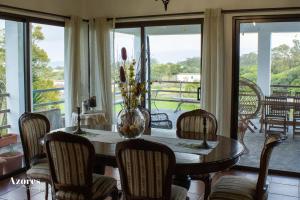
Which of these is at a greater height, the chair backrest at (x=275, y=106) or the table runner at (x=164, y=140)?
the chair backrest at (x=275, y=106)

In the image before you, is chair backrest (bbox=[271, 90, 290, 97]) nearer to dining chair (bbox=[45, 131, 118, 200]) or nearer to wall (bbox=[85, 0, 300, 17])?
wall (bbox=[85, 0, 300, 17])

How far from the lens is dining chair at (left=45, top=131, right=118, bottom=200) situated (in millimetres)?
2672

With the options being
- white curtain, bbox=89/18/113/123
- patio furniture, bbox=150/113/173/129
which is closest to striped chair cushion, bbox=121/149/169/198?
patio furniture, bbox=150/113/173/129

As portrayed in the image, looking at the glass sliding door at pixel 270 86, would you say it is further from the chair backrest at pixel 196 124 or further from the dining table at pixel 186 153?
the dining table at pixel 186 153

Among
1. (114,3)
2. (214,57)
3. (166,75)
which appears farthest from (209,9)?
(114,3)

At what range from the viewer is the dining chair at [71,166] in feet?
8.77

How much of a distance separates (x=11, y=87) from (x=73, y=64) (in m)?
0.98

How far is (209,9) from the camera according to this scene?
195 inches

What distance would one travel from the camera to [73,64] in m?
5.49

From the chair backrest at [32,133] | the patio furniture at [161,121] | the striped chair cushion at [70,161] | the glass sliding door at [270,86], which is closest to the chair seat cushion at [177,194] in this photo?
the striped chair cushion at [70,161]

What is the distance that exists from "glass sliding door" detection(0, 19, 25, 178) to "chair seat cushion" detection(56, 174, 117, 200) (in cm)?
210

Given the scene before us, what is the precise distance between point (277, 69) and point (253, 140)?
1.08 meters

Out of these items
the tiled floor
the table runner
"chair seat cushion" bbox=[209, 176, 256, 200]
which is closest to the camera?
"chair seat cushion" bbox=[209, 176, 256, 200]

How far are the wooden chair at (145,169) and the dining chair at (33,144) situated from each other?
113 centimetres
